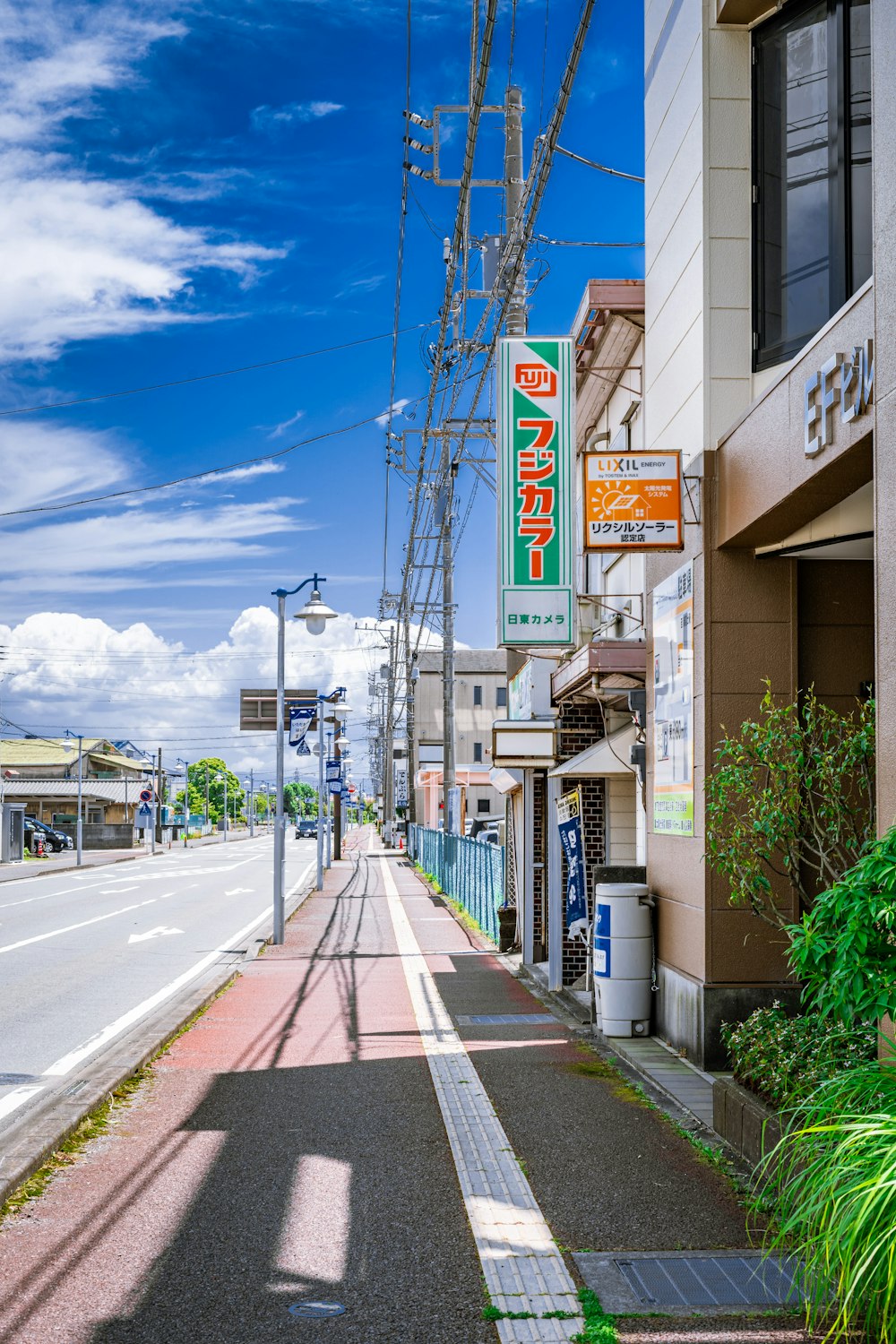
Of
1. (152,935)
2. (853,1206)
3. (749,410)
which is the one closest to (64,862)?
(152,935)

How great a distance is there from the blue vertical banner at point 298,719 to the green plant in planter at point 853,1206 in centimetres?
2437

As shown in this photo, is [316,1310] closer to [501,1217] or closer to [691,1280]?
[501,1217]

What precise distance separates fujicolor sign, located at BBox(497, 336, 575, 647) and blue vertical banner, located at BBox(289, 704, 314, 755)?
1814 cm

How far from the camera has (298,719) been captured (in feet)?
96.2

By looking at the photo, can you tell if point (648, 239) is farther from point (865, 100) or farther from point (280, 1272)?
point (280, 1272)

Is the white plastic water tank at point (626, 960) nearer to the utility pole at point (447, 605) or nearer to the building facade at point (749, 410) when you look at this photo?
the building facade at point (749, 410)

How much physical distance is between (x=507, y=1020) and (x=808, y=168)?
330 inches

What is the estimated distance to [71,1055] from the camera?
10.8 meters

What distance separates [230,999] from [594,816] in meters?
4.93

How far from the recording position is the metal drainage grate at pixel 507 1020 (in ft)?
41.1

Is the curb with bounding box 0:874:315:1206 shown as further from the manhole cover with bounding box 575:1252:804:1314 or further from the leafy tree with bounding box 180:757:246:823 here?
the leafy tree with bounding box 180:757:246:823

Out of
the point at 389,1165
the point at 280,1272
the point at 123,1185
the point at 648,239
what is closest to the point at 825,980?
the point at 280,1272

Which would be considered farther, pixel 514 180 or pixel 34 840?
pixel 34 840

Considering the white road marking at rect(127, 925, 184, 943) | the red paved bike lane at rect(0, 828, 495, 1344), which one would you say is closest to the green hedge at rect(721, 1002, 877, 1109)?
the red paved bike lane at rect(0, 828, 495, 1344)
